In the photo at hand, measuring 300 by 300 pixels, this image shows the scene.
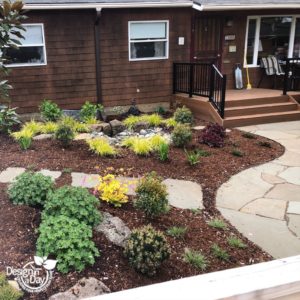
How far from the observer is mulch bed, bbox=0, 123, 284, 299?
2.92m

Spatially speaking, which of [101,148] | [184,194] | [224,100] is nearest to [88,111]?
[224,100]

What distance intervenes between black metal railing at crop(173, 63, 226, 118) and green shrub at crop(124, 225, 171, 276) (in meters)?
5.59

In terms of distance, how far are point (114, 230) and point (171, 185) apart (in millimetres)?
1753

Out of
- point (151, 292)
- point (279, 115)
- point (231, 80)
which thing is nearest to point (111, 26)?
point (231, 80)

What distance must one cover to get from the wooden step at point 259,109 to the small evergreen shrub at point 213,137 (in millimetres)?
1733

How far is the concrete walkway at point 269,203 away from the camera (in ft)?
12.5

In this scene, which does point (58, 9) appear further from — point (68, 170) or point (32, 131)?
point (68, 170)

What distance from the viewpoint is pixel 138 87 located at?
31.7ft

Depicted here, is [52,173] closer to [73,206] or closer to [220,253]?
[73,206]

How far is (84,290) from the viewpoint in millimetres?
2613

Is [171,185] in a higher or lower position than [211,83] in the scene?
lower

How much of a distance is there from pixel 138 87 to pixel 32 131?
345cm

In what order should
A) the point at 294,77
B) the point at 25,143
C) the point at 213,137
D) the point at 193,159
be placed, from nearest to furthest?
the point at 193,159 < the point at 25,143 < the point at 213,137 < the point at 294,77

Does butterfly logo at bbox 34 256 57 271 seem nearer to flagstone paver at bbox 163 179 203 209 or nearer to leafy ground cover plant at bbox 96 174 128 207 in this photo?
leafy ground cover plant at bbox 96 174 128 207
